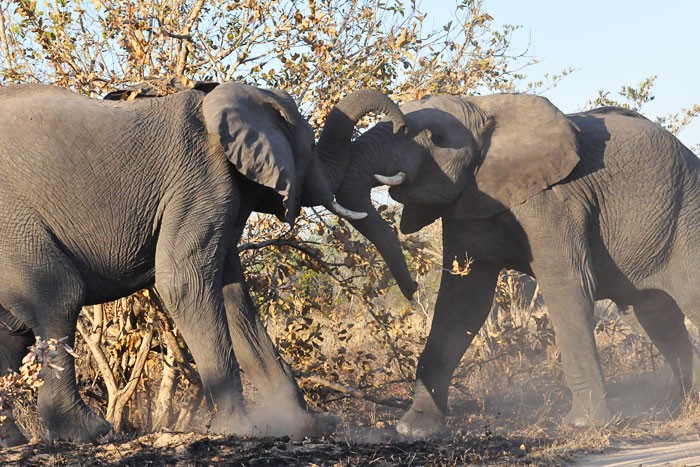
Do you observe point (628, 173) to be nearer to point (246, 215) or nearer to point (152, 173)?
point (246, 215)

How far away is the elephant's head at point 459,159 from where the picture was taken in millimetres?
8500

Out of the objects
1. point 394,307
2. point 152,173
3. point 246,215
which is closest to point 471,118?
point 246,215

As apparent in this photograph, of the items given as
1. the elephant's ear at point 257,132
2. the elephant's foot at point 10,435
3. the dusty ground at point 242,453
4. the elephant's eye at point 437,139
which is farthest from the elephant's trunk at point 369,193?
the elephant's foot at point 10,435

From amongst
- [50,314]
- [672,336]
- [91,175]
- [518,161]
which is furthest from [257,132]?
[672,336]

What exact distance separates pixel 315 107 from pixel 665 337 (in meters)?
3.67

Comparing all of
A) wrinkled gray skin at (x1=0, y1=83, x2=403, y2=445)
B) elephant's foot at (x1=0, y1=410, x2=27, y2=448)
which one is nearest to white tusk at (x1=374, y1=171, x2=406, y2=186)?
wrinkled gray skin at (x1=0, y1=83, x2=403, y2=445)

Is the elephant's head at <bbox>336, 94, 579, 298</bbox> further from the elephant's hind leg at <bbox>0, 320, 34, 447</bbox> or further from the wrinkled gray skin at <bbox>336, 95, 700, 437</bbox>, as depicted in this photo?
the elephant's hind leg at <bbox>0, 320, 34, 447</bbox>

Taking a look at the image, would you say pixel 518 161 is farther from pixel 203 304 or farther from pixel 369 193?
pixel 203 304

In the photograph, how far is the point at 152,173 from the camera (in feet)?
24.3

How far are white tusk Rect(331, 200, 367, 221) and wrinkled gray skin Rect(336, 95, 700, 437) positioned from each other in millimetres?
226

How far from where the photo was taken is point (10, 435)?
736cm

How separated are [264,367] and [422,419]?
6.01 feet

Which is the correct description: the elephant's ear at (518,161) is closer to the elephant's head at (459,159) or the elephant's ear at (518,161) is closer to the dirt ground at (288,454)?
the elephant's head at (459,159)

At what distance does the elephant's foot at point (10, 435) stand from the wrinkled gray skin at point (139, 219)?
10 mm
